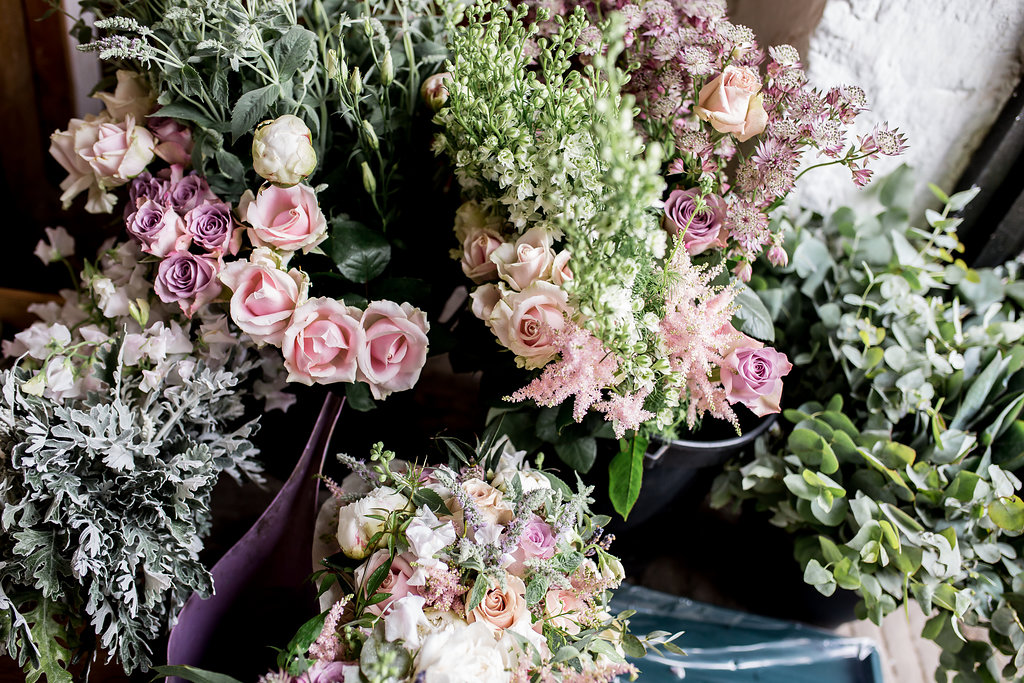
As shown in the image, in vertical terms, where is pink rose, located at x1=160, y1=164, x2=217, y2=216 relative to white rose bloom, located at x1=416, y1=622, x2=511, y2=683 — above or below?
above

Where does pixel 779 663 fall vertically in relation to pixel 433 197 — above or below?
below

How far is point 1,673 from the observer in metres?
0.74

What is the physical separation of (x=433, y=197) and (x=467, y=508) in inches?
17.4

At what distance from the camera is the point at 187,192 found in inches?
30.6

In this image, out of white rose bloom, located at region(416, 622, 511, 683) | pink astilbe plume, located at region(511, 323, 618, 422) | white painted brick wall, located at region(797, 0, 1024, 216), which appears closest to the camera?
white rose bloom, located at region(416, 622, 511, 683)

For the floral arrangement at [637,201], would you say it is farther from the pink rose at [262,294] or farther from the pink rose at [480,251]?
the pink rose at [262,294]

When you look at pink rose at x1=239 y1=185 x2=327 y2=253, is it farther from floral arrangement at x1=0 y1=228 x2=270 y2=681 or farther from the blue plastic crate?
the blue plastic crate

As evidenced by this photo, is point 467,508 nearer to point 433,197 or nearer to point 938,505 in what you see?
point 433,197

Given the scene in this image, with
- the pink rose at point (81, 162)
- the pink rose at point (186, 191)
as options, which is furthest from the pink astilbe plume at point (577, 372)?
the pink rose at point (81, 162)

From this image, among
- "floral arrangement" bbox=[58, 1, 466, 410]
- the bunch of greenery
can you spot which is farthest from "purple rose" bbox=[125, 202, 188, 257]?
the bunch of greenery

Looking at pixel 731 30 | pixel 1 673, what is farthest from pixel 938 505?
pixel 1 673

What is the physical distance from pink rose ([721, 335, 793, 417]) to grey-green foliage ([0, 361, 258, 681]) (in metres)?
0.51

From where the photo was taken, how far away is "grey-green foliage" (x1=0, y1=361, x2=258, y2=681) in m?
0.65

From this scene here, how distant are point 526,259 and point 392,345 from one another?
0.17 meters
